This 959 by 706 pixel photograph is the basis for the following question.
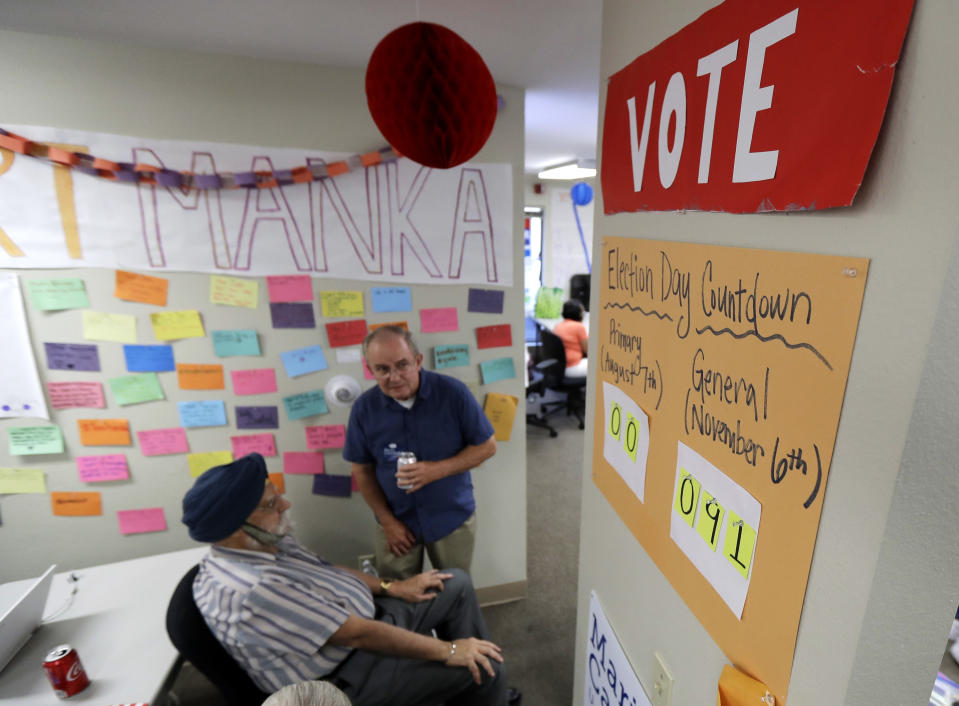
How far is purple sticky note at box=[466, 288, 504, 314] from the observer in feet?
6.15

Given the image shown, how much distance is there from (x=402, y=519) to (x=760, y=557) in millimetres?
1466

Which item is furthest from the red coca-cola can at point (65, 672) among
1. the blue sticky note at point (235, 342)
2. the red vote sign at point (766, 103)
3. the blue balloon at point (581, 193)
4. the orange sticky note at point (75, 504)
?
the blue balloon at point (581, 193)

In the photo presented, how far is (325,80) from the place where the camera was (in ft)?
5.23

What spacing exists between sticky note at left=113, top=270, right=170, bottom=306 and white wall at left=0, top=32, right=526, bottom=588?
0.03m

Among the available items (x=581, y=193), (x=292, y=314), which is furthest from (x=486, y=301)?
(x=581, y=193)

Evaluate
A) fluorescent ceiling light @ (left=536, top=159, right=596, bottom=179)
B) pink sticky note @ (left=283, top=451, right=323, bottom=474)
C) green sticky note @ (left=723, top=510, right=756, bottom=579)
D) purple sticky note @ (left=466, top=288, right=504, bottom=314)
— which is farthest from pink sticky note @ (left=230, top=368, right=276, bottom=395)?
fluorescent ceiling light @ (left=536, top=159, right=596, bottom=179)

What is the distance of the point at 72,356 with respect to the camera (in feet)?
5.31

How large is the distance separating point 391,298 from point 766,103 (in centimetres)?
150

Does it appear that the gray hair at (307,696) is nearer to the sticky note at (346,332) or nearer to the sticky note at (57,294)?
the sticky note at (346,332)

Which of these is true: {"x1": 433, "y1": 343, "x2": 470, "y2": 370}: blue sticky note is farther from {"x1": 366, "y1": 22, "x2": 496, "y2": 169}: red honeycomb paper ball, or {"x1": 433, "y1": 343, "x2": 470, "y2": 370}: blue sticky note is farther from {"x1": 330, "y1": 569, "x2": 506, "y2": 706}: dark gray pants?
{"x1": 366, "y1": 22, "x2": 496, "y2": 169}: red honeycomb paper ball

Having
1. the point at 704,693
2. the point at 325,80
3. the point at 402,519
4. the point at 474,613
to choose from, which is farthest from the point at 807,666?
the point at 325,80

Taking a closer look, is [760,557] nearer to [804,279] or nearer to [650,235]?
[804,279]

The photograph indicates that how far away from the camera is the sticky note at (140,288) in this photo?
1.60 metres

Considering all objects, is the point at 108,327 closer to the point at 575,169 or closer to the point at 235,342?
the point at 235,342
